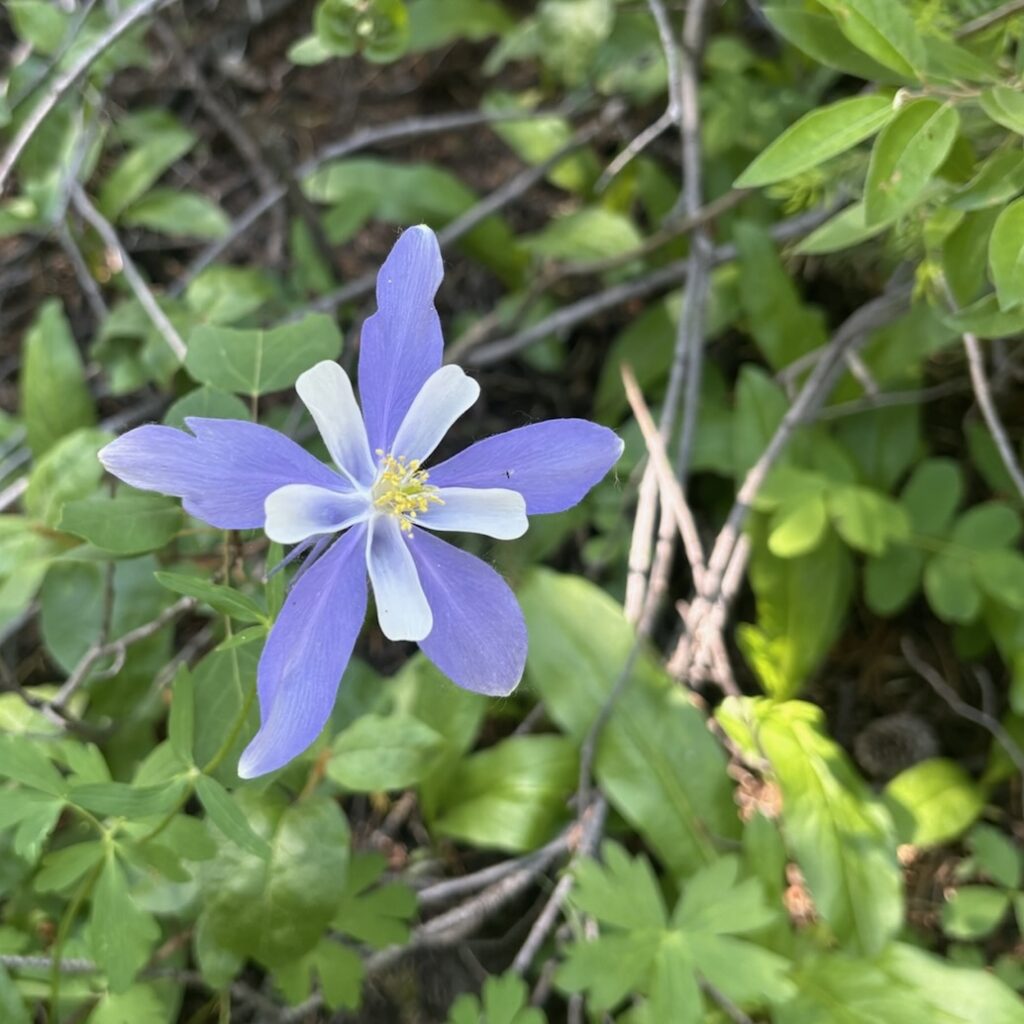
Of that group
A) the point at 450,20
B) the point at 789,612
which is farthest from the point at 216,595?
the point at 450,20

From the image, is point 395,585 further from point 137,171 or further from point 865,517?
point 137,171

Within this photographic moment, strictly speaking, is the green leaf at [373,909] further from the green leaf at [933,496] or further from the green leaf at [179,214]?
the green leaf at [179,214]

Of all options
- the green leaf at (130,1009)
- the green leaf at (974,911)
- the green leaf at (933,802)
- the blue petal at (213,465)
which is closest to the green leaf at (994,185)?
the blue petal at (213,465)

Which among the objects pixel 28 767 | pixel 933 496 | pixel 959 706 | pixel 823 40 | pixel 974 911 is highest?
pixel 823 40

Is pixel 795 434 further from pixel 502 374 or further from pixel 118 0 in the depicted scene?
pixel 118 0

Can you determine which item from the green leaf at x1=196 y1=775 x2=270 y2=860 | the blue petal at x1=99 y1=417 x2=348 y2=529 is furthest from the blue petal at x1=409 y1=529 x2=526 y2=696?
the green leaf at x1=196 y1=775 x2=270 y2=860

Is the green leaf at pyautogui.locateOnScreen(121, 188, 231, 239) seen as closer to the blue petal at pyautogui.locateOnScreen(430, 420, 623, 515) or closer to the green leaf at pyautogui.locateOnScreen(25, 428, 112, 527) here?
the green leaf at pyautogui.locateOnScreen(25, 428, 112, 527)

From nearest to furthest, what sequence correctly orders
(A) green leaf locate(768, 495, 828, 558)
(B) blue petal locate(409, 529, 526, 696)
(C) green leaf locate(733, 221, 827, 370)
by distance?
(B) blue petal locate(409, 529, 526, 696) < (A) green leaf locate(768, 495, 828, 558) < (C) green leaf locate(733, 221, 827, 370)
